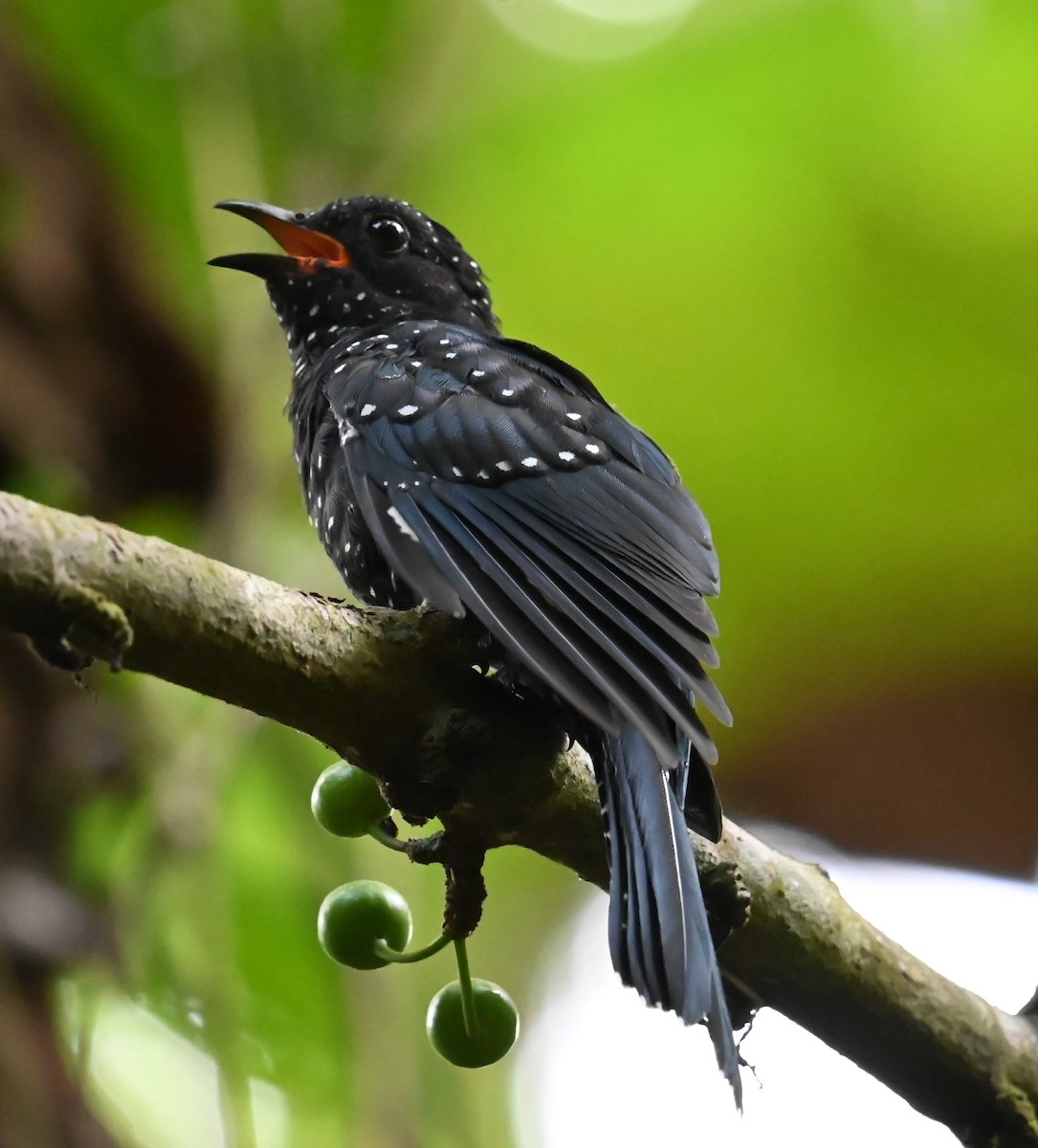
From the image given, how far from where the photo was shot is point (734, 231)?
4859 millimetres

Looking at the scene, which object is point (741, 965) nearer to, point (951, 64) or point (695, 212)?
point (695, 212)

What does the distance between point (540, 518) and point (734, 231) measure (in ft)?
8.74

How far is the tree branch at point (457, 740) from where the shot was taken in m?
1.61

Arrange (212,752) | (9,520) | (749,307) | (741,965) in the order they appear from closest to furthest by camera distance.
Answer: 1. (9,520)
2. (741,965)
3. (212,752)
4. (749,307)

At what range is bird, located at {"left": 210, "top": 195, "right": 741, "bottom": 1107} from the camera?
1998mm

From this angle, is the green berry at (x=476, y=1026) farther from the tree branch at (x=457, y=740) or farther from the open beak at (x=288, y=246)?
the open beak at (x=288, y=246)

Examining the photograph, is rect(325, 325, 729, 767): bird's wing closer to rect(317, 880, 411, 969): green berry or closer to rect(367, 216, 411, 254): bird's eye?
rect(317, 880, 411, 969): green berry

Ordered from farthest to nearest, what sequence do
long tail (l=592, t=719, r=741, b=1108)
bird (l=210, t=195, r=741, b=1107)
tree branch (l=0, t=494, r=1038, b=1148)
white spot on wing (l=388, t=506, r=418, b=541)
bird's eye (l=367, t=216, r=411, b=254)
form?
1. bird's eye (l=367, t=216, r=411, b=254)
2. white spot on wing (l=388, t=506, r=418, b=541)
3. bird (l=210, t=195, r=741, b=1107)
4. long tail (l=592, t=719, r=741, b=1108)
5. tree branch (l=0, t=494, r=1038, b=1148)

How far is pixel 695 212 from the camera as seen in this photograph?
4.95 metres

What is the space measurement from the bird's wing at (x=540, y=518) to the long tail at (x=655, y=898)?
8 centimetres

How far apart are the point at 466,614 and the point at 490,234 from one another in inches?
127

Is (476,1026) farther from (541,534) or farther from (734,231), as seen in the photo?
(734,231)

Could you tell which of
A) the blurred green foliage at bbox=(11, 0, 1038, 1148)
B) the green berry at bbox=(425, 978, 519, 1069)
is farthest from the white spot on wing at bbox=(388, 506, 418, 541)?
the blurred green foliage at bbox=(11, 0, 1038, 1148)

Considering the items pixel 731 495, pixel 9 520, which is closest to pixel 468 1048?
pixel 9 520
